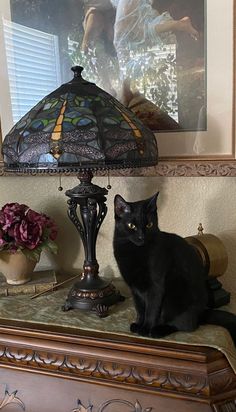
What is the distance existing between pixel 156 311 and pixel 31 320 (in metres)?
0.28

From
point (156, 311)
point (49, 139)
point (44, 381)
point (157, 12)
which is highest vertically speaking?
point (157, 12)

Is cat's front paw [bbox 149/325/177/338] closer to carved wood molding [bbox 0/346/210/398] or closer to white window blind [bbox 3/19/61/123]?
carved wood molding [bbox 0/346/210/398]

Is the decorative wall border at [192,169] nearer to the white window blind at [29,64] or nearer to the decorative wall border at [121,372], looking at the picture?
the white window blind at [29,64]

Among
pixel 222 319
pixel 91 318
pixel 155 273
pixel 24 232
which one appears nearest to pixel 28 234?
pixel 24 232

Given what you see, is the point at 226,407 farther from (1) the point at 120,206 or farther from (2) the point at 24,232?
(2) the point at 24,232

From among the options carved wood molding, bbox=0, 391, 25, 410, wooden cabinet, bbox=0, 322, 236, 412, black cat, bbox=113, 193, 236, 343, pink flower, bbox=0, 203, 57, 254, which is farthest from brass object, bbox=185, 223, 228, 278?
carved wood molding, bbox=0, 391, 25, 410

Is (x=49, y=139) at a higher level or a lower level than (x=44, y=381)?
higher

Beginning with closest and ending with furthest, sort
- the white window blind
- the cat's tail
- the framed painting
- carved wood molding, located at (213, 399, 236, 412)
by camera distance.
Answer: carved wood molding, located at (213, 399, 236, 412) → the cat's tail → the framed painting → the white window blind

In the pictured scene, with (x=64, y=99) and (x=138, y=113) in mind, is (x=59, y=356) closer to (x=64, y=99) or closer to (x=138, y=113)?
(x=64, y=99)

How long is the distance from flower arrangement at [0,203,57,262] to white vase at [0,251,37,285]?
0.02 m

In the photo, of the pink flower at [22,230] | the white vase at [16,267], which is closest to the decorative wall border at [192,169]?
the pink flower at [22,230]

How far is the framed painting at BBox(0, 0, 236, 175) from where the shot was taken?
0.95m

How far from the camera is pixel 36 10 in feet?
3.52

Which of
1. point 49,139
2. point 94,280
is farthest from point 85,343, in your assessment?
point 49,139
